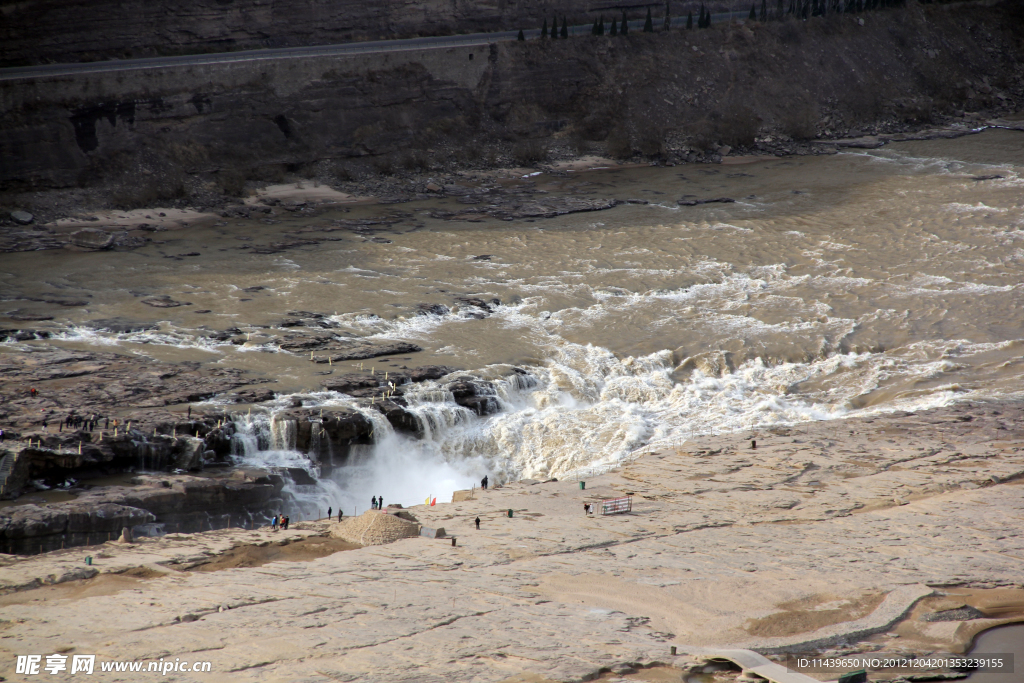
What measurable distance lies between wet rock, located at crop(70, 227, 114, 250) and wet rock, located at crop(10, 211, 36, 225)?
2.55 m

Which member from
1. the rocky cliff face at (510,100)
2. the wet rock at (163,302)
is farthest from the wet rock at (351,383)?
the rocky cliff face at (510,100)

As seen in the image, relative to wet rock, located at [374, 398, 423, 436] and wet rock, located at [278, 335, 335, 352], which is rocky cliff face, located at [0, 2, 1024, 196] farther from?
wet rock, located at [374, 398, 423, 436]

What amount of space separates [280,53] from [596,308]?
95.4ft

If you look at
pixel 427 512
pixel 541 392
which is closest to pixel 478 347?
pixel 541 392

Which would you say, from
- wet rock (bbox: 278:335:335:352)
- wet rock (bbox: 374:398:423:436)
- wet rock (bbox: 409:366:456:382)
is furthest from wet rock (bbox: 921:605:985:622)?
wet rock (bbox: 278:335:335:352)

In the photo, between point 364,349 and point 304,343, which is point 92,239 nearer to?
point 304,343

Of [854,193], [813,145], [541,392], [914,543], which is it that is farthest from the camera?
[813,145]

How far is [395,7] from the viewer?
61.6 metres

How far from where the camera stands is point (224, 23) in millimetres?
57469

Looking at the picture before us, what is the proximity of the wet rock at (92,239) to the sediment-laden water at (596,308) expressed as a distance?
0.96 meters

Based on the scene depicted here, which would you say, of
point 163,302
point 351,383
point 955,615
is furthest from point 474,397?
point 955,615

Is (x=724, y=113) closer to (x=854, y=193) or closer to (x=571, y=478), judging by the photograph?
(x=854, y=193)

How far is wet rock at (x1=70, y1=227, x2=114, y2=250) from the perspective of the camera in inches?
1725

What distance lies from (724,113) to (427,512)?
145 feet
